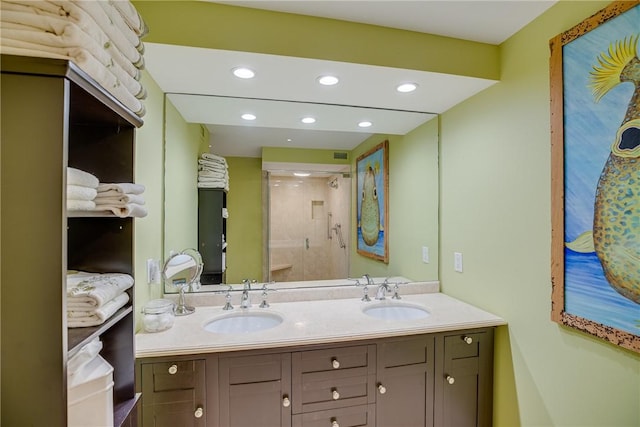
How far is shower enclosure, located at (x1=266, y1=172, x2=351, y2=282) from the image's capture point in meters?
2.27

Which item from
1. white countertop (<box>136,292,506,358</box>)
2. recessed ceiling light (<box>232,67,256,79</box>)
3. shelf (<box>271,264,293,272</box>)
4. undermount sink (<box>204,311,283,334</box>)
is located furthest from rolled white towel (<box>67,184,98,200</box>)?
shelf (<box>271,264,293,272</box>)

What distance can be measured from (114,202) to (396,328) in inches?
52.9

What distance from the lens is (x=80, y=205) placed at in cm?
82

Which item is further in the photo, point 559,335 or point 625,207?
point 559,335

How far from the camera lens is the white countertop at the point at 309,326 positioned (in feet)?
4.49

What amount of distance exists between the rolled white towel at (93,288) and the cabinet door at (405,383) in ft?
3.90

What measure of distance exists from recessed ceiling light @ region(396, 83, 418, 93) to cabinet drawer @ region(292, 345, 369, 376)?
1.47 meters

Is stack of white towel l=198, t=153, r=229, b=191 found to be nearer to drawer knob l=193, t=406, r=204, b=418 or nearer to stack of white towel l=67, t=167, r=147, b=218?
stack of white towel l=67, t=167, r=147, b=218

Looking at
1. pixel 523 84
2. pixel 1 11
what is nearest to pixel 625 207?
pixel 523 84

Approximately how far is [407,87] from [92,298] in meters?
1.81

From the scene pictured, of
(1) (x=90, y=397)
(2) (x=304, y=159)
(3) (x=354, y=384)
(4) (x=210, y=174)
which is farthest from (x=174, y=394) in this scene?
(2) (x=304, y=159)

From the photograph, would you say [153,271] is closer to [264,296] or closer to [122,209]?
[264,296]

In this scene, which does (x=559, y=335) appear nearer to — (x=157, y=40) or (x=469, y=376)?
(x=469, y=376)

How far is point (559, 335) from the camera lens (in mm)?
1393
